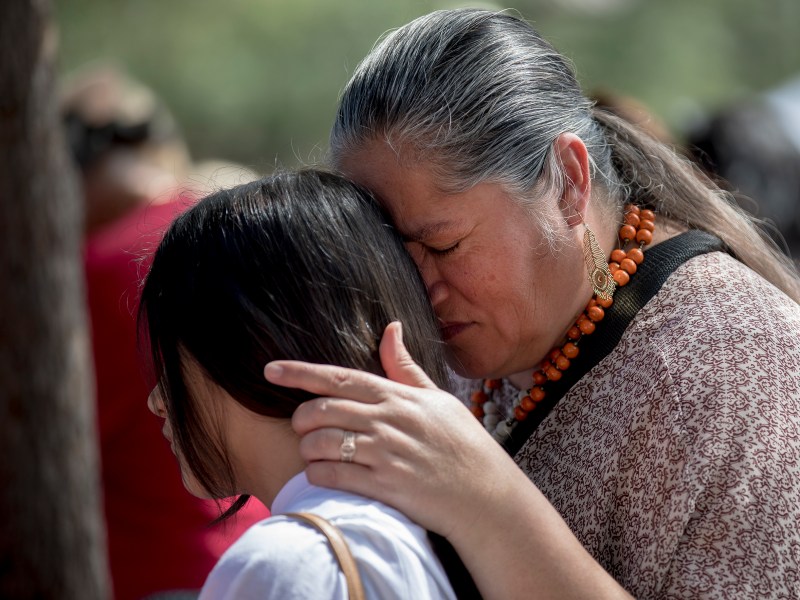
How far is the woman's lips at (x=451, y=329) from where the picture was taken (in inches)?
77.2

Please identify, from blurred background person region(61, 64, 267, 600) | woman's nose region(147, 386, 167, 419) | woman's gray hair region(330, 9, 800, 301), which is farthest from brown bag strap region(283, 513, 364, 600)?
blurred background person region(61, 64, 267, 600)

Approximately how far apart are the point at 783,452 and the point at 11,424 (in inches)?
85.0

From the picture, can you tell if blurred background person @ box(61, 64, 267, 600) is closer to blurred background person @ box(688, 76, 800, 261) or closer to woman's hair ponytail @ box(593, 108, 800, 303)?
woman's hair ponytail @ box(593, 108, 800, 303)

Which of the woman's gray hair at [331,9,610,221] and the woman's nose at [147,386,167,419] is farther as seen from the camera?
the woman's gray hair at [331,9,610,221]

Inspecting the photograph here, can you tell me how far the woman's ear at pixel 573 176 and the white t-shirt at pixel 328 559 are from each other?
766 mm

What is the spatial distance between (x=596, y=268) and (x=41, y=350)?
5.47 ft

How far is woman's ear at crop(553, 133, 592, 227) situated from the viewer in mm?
1966

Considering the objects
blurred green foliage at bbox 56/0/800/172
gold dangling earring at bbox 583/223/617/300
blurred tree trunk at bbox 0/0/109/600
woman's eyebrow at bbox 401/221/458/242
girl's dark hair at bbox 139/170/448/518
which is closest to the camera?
girl's dark hair at bbox 139/170/448/518

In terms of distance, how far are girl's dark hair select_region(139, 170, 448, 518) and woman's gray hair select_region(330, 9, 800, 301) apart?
0.23m

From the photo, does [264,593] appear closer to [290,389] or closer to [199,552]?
[290,389]

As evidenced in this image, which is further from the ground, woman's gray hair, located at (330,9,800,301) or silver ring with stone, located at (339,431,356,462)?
woman's gray hair, located at (330,9,800,301)

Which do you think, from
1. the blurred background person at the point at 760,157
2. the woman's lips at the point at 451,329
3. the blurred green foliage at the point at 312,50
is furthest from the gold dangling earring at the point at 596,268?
the blurred green foliage at the point at 312,50

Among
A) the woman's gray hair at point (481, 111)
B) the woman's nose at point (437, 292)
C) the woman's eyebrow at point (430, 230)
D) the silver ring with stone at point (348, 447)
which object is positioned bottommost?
the silver ring with stone at point (348, 447)

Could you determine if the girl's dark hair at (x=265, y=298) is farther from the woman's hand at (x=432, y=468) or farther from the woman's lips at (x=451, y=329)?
the woman's lips at (x=451, y=329)
